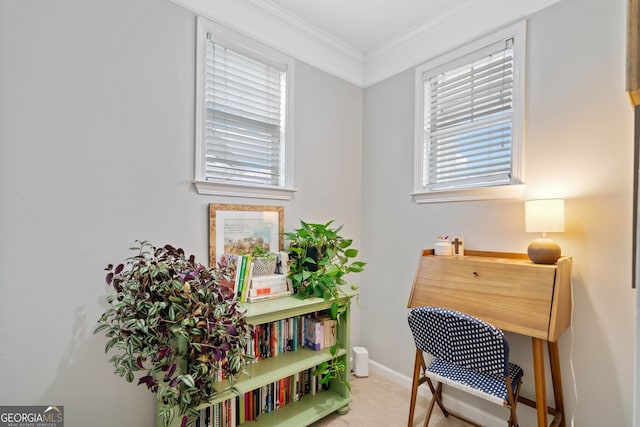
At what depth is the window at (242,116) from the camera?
190 cm

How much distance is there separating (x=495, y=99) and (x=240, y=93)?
1.68 m

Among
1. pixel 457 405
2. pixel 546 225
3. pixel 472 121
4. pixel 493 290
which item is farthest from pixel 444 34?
pixel 457 405

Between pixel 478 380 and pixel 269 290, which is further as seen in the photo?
pixel 269 290

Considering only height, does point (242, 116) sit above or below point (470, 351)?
above

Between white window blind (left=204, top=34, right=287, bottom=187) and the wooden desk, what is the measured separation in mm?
1305

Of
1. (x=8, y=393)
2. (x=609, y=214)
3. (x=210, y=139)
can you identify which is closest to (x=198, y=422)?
(x=8, y=393)

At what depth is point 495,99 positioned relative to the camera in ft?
6.53

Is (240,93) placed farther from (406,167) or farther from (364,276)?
(364,276)

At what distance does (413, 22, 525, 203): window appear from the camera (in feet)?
6.20

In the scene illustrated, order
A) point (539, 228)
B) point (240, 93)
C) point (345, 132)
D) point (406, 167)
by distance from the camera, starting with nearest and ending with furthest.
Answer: point (539, 228) → point (240, 93) → point (406, 167) → point (345, 132)

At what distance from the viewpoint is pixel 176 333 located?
1209 millimetres

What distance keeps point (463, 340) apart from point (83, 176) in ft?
6.59

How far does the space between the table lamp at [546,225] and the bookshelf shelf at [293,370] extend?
3.72 feet

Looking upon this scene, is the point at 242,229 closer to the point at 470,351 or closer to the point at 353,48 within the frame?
the point at 470,351
